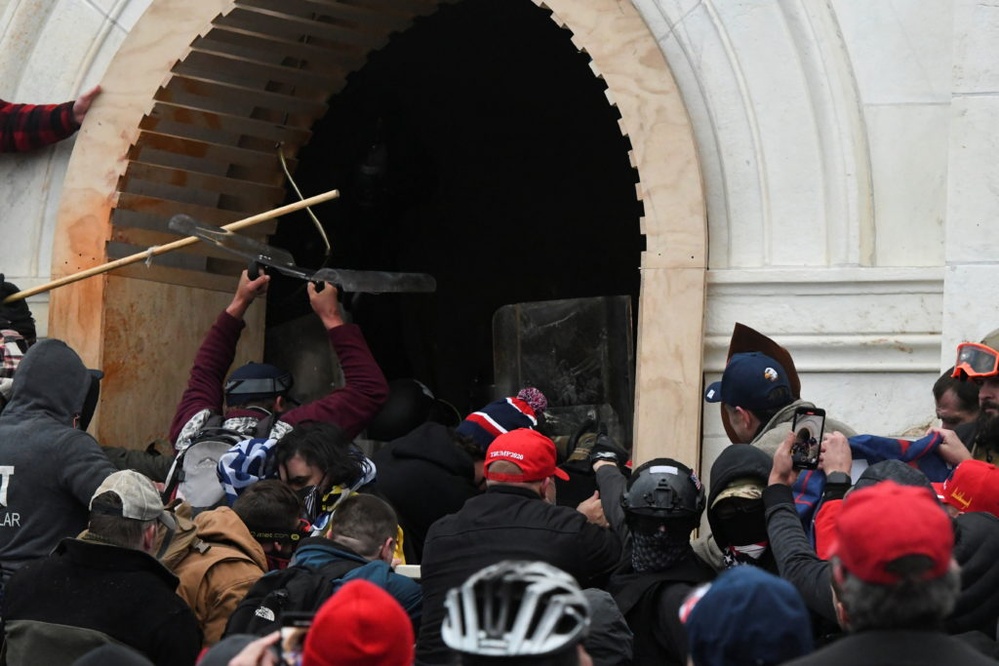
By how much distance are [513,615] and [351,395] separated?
423 centimetres

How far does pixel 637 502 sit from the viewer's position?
507cm

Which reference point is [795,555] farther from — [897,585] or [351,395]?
[351,395]

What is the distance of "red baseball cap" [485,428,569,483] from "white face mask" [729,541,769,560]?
704 millimetres

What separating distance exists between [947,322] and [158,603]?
3229 mm

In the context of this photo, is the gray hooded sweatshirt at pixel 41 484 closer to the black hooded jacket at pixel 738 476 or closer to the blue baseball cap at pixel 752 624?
the black hooded jacket at pixel 738 476

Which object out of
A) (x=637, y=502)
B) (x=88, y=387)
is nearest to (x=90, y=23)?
(x=88, y=387)

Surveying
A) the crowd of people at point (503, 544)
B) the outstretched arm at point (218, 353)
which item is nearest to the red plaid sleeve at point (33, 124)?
the outstretched arm at point (218, 353)

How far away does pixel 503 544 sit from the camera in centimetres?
519

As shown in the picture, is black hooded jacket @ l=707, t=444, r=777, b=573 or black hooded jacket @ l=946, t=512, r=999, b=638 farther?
black hooded jacket @ l=707, t=444, r=777, b=573

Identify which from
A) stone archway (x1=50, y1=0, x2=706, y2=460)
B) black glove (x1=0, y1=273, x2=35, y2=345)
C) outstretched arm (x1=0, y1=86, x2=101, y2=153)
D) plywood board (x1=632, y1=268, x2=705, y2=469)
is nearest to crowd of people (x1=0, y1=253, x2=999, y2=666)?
plywood board (x1=632, y1=268, x2=705, y2=469)

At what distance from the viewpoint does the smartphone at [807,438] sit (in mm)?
4863

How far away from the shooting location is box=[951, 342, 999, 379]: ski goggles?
5.57 m

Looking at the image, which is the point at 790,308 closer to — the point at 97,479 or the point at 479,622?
the point at 97,479

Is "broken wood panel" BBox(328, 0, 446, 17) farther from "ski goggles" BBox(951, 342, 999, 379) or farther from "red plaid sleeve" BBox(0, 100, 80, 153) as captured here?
"ski goggles" BBox(951, 342, 999, 379)
